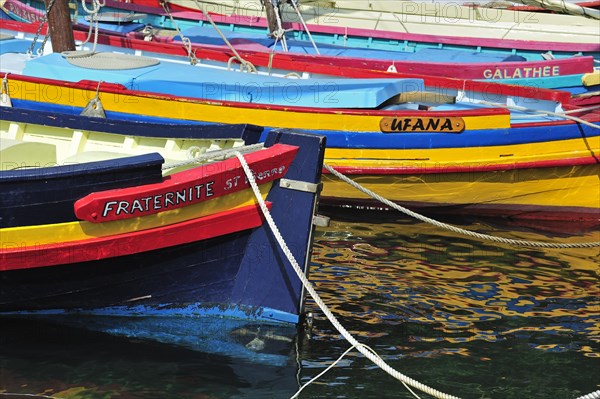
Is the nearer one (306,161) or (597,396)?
(597,396)

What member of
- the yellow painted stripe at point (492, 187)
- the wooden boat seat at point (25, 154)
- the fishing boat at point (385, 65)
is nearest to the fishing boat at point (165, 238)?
the wooden boat seat at point (25, 154)

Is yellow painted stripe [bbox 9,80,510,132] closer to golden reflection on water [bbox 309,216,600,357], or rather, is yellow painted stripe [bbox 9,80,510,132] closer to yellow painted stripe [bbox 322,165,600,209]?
yellow painted stripe [bbox 322,165,600,209]

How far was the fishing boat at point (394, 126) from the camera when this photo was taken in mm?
11117

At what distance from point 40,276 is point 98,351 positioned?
0.72 meters

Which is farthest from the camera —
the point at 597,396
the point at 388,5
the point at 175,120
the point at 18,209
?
the point at 388,5

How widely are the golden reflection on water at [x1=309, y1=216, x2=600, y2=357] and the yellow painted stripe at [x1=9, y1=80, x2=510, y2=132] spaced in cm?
109

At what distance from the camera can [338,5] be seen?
1777cm

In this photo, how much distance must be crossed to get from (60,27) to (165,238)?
Result: 18.6 feet

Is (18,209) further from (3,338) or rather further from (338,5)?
(338,5)

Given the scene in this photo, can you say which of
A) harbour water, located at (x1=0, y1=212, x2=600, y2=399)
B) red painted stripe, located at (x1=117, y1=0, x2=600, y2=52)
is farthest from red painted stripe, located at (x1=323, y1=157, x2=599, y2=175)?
red painted stripe, located at (x1=117, y1=0, x2=600, y2=52)

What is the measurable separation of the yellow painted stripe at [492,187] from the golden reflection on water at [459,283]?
382 mm

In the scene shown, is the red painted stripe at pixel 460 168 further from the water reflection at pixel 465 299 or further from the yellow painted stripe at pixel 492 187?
the water reflection at pixel 465 299

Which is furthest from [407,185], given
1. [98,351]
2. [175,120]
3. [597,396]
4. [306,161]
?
[597,396]

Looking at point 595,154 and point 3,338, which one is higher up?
point 595,154
